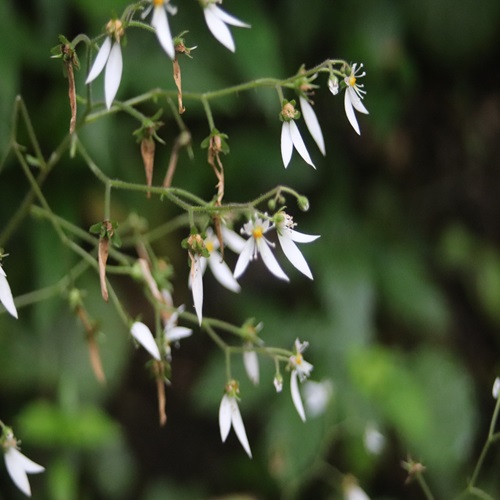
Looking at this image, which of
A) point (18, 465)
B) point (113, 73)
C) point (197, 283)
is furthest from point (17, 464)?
point (113, 73)

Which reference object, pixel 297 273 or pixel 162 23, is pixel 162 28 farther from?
pixel 297 273

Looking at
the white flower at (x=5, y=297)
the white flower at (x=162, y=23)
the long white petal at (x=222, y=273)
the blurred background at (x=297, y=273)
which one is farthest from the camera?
the blurred background at (x=297, y=273)

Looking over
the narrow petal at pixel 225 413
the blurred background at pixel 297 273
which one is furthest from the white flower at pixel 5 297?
the blurred background at pixel 297 273

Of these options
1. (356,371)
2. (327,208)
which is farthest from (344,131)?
(356,371)

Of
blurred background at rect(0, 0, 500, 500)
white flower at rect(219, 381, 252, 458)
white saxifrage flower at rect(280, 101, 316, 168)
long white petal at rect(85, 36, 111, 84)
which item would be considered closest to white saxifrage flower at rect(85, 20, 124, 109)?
long white petal at rect(85, 36, 111, 84)

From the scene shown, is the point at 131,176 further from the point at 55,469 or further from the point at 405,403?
the point at 405,403

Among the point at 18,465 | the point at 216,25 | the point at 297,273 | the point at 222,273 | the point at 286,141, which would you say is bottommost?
the point at 297,273

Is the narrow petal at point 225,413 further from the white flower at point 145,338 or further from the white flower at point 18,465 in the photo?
the white flower at point 18,465
